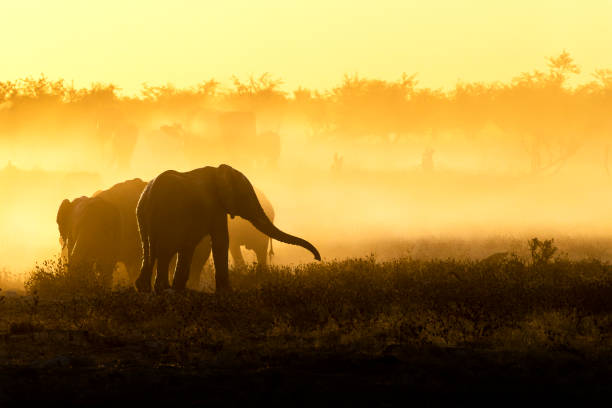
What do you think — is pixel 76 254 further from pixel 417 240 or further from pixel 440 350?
pixel 417 240

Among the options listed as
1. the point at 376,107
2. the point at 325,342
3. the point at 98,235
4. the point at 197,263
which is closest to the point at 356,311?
the point at 325,342

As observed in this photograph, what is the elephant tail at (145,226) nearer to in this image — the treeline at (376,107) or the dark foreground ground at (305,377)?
the dark foreground ground at (305,377)

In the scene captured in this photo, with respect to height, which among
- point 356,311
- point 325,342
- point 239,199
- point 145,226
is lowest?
point 325,342

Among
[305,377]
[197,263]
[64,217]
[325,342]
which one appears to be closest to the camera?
[305,377]

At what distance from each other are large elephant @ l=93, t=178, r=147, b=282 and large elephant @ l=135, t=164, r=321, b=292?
3708 millimetres

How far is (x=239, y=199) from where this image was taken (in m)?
18.0

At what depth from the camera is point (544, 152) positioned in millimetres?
96750

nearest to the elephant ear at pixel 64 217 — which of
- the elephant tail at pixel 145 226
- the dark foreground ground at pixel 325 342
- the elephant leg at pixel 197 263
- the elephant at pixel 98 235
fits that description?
the elephant at pixel 98 235

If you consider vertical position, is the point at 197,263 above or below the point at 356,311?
above

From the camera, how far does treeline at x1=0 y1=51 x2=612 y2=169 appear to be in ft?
274

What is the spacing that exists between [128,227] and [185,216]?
14.0ft

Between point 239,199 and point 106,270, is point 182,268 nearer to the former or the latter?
point 239,199

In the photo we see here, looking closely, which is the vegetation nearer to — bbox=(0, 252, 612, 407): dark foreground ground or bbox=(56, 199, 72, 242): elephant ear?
bbox=(0, 252, 612, 407): dark foreground ground

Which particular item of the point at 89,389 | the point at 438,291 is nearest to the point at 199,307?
the point at 438,291
